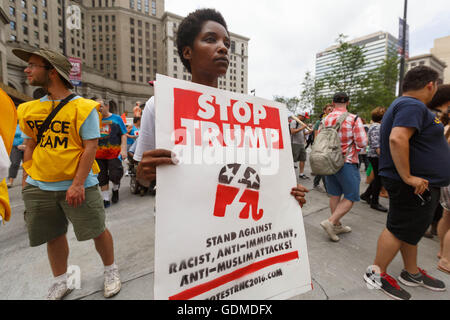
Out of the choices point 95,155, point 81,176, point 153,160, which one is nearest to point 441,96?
point 153,160

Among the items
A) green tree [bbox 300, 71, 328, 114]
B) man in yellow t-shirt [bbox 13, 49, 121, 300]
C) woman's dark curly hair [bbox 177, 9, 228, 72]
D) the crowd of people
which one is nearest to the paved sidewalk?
the crowd of people

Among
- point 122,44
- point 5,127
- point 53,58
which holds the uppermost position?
point 122,44

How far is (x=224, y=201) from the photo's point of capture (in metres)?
1.05

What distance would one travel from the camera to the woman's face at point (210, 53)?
1301 mm

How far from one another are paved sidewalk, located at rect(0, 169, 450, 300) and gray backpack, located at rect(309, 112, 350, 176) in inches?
37.9

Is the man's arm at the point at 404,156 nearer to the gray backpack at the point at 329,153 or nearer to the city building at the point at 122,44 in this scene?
the gray backpack at the point at 329,153

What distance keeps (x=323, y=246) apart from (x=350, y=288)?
774 millimetres

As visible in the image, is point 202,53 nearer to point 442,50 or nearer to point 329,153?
point 329,153

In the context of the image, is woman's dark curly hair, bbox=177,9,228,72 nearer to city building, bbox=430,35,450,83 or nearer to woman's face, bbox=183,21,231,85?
woman's face, bbox=183,21,231,85

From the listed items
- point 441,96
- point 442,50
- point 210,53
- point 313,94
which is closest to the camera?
point 210,53

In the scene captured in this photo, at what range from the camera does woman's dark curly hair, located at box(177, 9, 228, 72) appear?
1386mm

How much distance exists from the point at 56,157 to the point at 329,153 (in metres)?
2.89

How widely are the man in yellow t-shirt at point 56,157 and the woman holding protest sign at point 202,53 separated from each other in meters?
0.79
